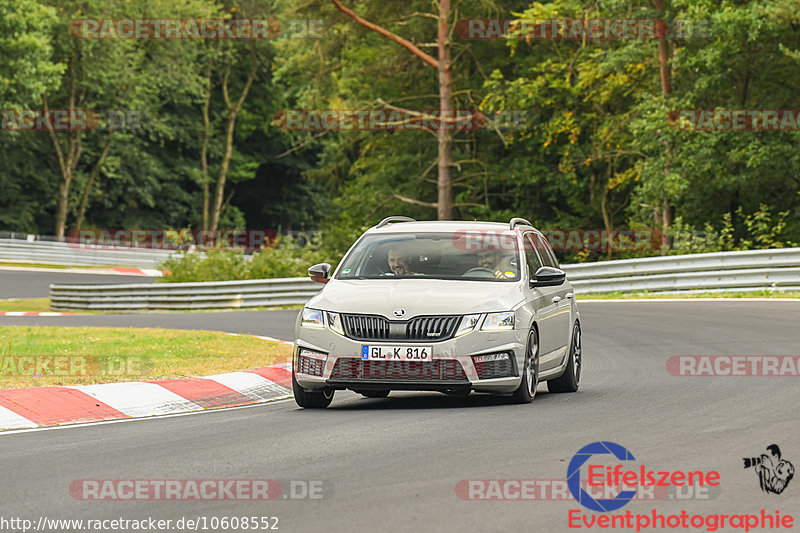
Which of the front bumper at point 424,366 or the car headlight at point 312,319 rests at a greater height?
the car headlight at point 312,319

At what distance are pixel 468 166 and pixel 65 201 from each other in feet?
93.5

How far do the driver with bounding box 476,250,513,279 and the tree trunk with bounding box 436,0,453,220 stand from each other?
30.8m

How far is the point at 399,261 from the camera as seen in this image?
39.0 feet

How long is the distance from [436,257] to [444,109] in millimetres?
31536

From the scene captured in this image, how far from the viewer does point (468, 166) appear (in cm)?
4678

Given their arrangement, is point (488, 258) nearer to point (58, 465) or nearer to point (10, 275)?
point (58, 465)

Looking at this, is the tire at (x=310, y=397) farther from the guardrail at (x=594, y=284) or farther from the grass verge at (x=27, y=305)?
the grass verge at (x=27, y=305)

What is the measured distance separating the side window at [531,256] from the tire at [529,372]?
0.93 m

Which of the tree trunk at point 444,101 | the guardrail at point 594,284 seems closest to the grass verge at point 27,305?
the guardrail at point 594,284

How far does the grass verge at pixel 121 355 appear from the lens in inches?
510

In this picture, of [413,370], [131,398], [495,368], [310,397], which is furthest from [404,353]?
[131,398]

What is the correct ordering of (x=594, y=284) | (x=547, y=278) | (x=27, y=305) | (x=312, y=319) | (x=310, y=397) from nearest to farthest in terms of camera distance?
(x=312, y=319), (x=310, y=397), (x=547, y=278), (x=594, y=284), (x=27, y=305)

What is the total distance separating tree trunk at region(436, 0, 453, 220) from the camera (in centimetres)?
4312

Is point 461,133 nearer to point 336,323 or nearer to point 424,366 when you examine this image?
point 336,323
